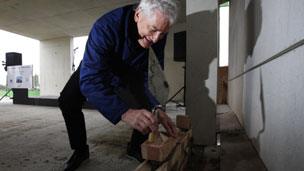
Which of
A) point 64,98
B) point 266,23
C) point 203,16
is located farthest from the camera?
point 203,16

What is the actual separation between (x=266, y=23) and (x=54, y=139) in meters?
1.57

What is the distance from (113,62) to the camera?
0.97 m

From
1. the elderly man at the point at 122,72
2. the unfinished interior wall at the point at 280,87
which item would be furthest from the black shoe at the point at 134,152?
the unfinished interior wall at the point at 280,87

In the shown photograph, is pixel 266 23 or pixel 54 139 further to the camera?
pixel 54 139

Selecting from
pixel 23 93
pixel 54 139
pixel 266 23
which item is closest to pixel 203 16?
pixel 266 23

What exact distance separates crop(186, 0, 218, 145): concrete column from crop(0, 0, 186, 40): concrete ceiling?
5.62ft

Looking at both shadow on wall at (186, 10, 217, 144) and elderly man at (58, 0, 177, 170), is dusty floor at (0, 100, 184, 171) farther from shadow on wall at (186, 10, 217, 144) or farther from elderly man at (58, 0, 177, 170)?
shadow on wall at (186, 10, 217, 144)

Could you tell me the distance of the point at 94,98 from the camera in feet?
2.55

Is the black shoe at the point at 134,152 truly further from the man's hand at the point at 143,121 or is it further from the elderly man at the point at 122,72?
the man's hand at the point at 143,121

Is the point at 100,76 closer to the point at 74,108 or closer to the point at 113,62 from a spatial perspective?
the point at 113,62

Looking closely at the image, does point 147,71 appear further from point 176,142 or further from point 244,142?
point 244,142

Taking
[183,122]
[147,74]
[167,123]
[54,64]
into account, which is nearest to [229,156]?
[183,122]

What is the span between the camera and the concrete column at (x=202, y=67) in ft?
4.62

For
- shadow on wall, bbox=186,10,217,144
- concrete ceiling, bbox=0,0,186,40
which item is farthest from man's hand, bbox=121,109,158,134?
concrete ceiling, bbox=0,0,186,40
